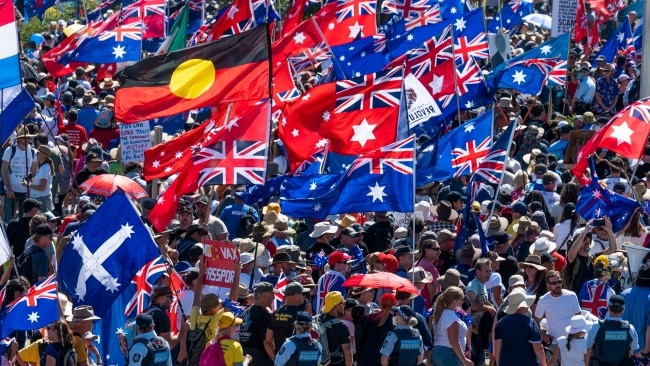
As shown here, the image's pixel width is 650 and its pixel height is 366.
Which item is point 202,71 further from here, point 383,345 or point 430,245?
point 383,345

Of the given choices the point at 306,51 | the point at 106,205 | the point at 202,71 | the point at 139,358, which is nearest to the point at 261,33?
the point at 202,71

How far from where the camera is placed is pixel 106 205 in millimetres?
14594

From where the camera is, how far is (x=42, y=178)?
2109cm

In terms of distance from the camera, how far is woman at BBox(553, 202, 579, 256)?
724 inches

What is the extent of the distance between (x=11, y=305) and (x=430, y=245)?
4.26 m

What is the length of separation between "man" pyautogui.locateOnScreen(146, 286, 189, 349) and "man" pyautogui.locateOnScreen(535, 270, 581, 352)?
3212mm

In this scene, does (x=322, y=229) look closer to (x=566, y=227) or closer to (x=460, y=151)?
(x=460, y=151)

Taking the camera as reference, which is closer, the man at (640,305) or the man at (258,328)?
the man at (258,328)

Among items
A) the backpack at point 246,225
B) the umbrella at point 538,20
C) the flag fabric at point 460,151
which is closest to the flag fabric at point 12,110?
the backpack at point 246,225

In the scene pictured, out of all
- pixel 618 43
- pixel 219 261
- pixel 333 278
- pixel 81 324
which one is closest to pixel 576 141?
pixel 333 278

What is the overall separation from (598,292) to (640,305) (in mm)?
572

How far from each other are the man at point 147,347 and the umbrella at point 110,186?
535 centimetres

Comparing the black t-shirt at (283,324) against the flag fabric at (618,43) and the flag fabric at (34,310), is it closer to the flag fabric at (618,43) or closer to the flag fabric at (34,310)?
the flag fabric at (34,310)

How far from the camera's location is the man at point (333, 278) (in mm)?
16000
